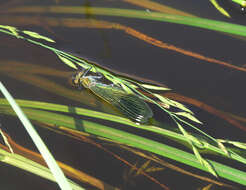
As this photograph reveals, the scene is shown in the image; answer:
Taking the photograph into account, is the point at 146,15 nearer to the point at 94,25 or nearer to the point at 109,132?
the point at 94,25

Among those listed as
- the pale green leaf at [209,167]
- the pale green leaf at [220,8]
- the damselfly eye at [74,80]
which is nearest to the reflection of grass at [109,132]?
the pale green leaf at [209,167]

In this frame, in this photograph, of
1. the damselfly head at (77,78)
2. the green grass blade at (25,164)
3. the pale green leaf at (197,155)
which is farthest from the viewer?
the damselfly head at (77,78)

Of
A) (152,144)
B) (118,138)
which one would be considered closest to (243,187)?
(152,144)

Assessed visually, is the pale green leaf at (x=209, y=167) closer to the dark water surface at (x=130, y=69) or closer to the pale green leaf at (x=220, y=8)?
the dark water surface at (x=130, y=69)

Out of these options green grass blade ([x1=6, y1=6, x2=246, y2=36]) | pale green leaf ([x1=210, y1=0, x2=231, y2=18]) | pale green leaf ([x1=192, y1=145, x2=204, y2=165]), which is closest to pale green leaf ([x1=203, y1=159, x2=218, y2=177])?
pale green leaf ([x1=192, y1=145, x2=204, y2=165])

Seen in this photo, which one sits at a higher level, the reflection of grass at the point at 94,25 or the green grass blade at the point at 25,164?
the reflection of grass at the point at 94,25

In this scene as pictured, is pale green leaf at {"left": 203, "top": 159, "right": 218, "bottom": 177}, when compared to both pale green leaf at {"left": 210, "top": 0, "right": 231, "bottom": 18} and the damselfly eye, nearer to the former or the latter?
the damselfly eye

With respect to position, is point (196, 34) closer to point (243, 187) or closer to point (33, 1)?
point (243, 187)

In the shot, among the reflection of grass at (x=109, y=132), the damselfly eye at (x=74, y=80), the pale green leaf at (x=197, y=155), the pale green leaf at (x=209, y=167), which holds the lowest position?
the pale green leaf at (x=209, y=167)
